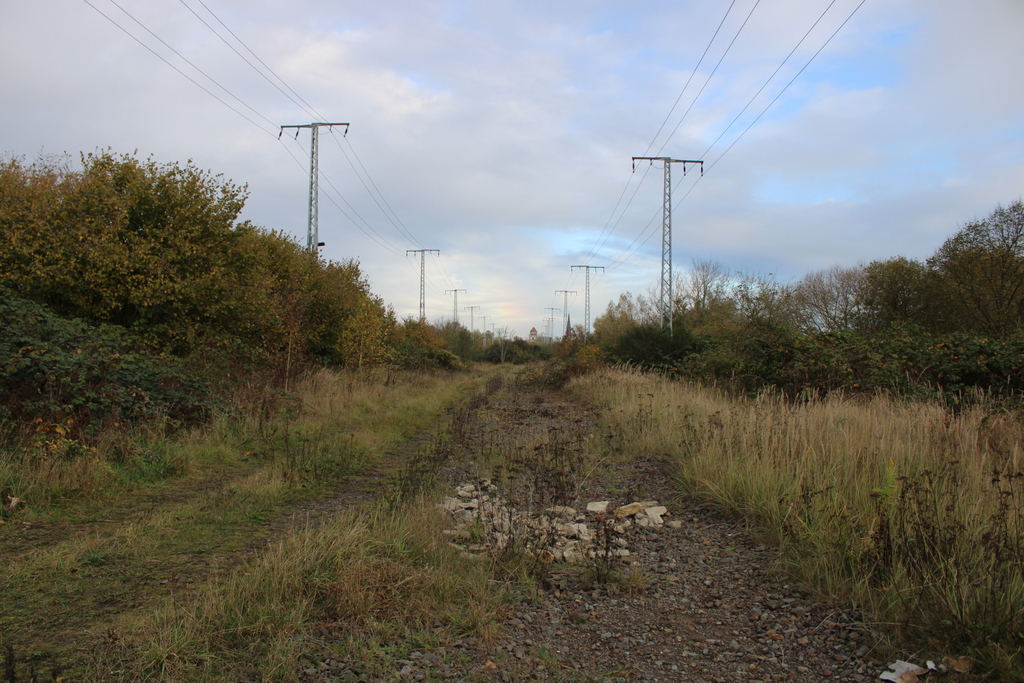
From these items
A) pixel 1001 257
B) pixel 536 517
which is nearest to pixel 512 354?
pixel 1001 257

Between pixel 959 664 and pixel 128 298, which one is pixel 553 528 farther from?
pixel 128 298

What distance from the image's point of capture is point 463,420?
12.6 meters

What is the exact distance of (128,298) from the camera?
12.0 metres

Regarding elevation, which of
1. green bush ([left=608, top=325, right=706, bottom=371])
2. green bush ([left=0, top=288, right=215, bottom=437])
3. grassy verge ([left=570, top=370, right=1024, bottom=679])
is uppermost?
green bush ([left=608, top=325, right=706, bottom=371])

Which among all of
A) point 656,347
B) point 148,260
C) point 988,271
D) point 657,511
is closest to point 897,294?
point 988,271

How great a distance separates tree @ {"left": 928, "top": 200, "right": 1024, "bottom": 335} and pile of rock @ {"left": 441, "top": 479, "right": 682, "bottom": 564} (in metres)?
24.2

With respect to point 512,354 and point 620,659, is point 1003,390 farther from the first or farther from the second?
point 512,354

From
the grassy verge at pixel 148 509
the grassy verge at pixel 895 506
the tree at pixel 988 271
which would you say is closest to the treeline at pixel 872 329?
the tree at pixel 988 271

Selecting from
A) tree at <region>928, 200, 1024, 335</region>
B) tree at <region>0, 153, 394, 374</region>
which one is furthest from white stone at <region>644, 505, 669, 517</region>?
tree at <region>928, 200, 1024, 335</region>

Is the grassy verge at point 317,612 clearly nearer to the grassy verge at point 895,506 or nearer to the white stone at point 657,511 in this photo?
the white stone at point 657,511

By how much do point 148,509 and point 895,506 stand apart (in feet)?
22.2

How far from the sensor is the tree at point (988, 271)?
24.1 metres

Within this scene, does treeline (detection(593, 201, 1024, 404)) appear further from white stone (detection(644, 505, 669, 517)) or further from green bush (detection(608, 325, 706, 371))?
white stone (detection(644, 505, 669, 517))

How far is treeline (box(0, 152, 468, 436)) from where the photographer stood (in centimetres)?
793
